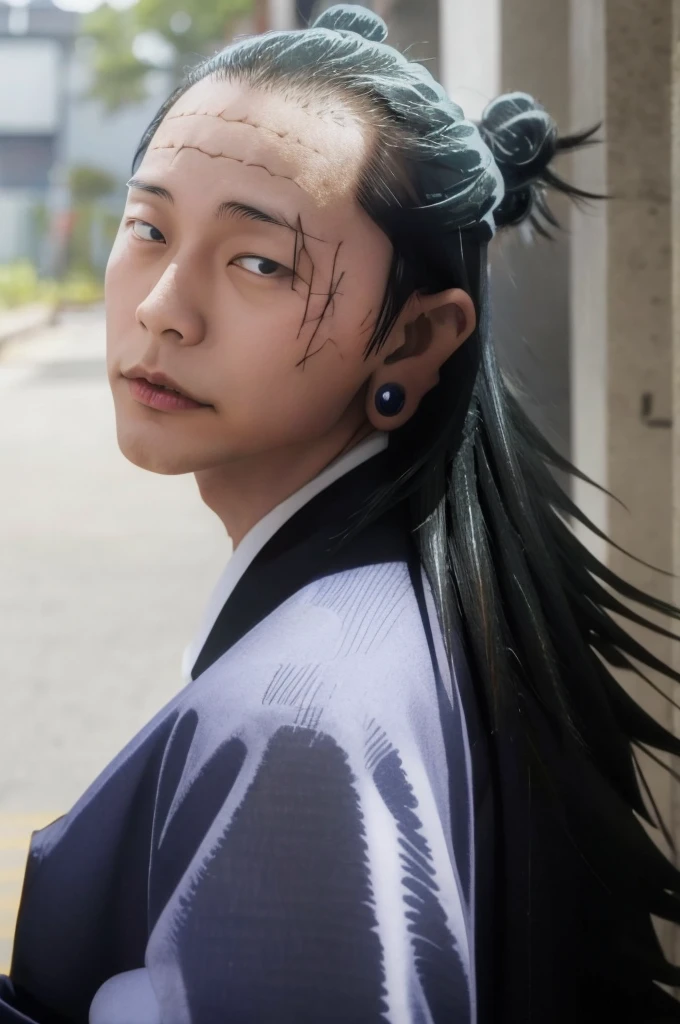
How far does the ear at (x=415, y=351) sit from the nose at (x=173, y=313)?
0.16m

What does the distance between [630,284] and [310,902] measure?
0.99 metres

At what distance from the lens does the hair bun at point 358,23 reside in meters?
1.09

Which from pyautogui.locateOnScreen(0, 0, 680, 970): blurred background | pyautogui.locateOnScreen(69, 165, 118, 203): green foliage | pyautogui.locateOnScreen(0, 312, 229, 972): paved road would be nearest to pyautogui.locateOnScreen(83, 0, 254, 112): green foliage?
pyautogui.locateOnScreen(69, 165, 118, 203): green foliage

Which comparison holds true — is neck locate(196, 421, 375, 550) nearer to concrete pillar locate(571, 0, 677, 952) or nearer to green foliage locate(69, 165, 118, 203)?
concrete pillar locate(571, 0, 677, 952)

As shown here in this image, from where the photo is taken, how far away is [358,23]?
1091 mm

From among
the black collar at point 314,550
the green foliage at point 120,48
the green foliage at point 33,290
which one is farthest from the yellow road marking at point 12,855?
the green foliage at point 120,48

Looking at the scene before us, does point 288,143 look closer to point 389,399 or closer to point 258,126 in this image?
point 258,126

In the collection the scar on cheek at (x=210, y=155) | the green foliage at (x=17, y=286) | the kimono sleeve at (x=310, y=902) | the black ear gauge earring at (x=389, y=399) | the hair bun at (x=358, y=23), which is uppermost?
the green foliage at (x=17, y=286)

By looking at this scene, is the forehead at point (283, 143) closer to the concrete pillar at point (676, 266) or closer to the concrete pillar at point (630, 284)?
the concrete pillar at point (676, 266)

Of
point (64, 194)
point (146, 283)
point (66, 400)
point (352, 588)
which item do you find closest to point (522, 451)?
point (352, 588)

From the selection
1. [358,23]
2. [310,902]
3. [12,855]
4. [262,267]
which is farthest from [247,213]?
[12,855]

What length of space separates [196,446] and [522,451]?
0.29m

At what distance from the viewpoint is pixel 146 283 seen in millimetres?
1012

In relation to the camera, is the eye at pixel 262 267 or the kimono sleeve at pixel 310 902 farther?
the eye at pixel 262 267
